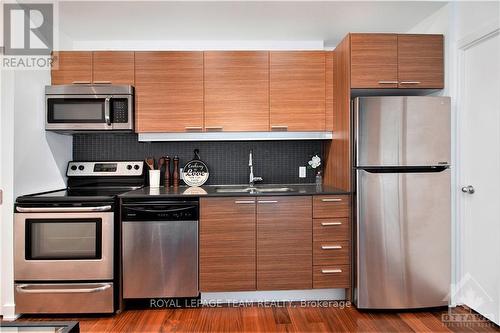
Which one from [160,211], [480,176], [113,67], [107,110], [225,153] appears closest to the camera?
[480,176]

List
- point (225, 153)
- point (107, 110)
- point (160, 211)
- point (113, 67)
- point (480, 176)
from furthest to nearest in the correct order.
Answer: point (225, 153) < point (113, 67) < point (107, 110) < point (160, 211) < point (480, 176)

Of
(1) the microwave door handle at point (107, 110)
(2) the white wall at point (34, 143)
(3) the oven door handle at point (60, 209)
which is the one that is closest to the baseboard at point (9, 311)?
(3) the oven door handle at point (60, 209)

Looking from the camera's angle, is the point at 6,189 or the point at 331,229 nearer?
the point at 6,189

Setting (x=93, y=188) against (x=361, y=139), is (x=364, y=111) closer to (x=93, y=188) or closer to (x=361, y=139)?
(x=361, y=139)

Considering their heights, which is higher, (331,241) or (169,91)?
(169,91)

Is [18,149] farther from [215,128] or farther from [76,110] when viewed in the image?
[215,128]

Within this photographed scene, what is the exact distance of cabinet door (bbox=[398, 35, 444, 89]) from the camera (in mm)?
2592

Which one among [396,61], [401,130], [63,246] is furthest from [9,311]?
[396,61]

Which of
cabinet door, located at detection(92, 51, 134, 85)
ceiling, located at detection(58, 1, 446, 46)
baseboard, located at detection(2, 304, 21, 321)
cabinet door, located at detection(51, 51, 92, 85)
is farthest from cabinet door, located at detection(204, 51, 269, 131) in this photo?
baseboard, located at detection(2, 304, 21, 321)

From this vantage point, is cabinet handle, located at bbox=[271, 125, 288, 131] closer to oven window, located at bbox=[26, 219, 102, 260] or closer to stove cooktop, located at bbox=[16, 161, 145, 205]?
stove cooktop, located at bbox=[16, 161, 145, 205]

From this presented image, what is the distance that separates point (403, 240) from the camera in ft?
8.12

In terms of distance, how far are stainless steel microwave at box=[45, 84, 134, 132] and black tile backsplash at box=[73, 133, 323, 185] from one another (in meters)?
0.40

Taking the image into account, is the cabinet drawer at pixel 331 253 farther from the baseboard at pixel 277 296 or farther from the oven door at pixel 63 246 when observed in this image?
the oven door at pixel 63 246

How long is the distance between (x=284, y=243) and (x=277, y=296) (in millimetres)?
487
